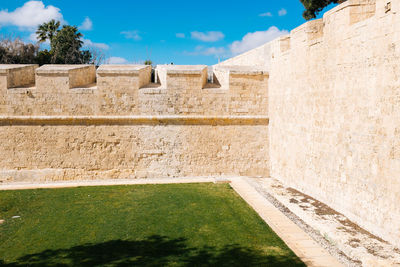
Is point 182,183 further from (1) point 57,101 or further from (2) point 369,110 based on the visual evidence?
(2) point 369,110

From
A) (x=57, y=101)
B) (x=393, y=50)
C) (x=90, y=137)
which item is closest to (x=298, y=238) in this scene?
(x=393, y=50)

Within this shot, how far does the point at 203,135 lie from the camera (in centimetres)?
903

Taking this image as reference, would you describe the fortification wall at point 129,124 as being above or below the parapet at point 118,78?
below

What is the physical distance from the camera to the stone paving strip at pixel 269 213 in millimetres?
4340

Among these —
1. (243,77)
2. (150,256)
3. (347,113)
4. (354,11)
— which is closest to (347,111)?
(347,113)

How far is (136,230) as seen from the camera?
17.1 feet

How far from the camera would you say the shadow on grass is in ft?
13.4

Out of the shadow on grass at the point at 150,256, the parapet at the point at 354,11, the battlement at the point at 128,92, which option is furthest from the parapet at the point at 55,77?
the parapet at the point at 354,11

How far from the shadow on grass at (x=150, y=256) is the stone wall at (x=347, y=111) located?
1876 mm

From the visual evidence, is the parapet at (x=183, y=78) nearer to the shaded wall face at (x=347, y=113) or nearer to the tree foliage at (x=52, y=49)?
the shaded wall face at (x=347, y=113)

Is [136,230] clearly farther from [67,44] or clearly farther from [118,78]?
[67,44]

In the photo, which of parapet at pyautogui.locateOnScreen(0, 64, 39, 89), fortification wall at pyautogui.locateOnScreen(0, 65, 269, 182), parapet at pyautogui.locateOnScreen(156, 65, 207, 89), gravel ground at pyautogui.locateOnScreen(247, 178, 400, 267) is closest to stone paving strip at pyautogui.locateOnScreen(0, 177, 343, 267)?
gravel ground at pyautogui.locateOnScreen(247, 178, 400, 267)

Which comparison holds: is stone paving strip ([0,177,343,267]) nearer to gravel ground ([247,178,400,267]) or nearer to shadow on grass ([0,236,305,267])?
gravel ground ([247,178,400,267])

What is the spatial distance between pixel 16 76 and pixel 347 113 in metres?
8.48
